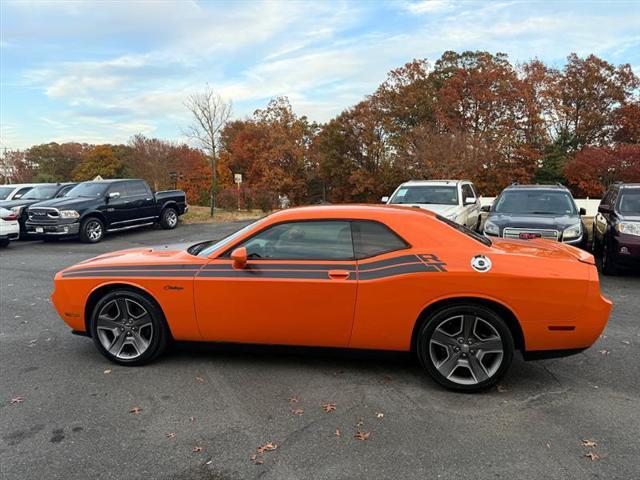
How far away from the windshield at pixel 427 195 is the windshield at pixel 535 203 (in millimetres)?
1362

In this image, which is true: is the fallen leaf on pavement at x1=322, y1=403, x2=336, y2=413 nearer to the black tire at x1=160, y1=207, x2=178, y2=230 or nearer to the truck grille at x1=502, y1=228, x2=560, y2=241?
the truck grille at x1=502, y1=228, x2=560, y2=241

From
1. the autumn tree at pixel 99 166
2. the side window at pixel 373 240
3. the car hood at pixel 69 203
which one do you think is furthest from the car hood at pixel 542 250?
the autumn tree at pixel 99 166

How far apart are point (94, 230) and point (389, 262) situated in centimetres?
1224

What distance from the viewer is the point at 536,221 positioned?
862 cm

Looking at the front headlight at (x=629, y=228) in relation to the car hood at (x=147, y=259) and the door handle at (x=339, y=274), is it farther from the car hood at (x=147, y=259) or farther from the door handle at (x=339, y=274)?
the car hood at (x=147, y=259)

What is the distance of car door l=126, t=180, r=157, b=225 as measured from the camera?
15.1 metres

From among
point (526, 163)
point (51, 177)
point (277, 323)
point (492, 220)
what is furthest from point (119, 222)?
point (51, 177)

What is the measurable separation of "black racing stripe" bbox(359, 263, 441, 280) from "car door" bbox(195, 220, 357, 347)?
0.40 ft

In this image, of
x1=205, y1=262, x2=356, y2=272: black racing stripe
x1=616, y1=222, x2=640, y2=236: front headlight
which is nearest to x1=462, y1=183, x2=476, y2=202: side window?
x1=616, y1=222, x2=640, y2=236: front headlight

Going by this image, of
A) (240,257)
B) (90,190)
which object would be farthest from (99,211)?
(240,257)

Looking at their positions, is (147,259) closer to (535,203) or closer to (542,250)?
(542,250)

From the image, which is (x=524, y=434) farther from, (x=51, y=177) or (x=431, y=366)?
(x=51, y=177)

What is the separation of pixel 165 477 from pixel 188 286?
1701 mm

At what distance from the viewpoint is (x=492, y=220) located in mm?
8992
